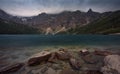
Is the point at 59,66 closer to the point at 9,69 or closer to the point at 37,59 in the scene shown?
the point at 37,59

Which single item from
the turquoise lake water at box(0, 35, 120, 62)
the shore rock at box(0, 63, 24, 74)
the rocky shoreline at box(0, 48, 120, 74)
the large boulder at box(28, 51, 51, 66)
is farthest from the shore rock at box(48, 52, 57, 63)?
the turquoise lake water at box(0, 35, 120, 62)

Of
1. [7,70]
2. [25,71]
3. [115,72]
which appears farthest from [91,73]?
[7,70]

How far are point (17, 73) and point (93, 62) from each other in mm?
13373

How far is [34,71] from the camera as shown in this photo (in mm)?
18641

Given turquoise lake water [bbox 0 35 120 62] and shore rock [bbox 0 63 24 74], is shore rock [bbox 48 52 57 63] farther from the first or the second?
turquoise lake water [bbox 0 35 120 62]

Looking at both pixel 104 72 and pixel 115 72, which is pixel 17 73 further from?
pixel 115 72

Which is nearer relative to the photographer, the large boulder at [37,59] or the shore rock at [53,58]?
the large boulder at [37,59]

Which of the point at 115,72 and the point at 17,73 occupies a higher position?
the point at 115,72

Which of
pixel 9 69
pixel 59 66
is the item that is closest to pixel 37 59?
pixel 59 66

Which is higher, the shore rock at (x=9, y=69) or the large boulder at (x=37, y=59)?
the large boulder at (x=37, y=59)

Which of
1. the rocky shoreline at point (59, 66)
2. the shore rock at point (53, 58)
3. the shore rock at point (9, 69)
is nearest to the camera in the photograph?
the rocky shoreline at point (59, 66)

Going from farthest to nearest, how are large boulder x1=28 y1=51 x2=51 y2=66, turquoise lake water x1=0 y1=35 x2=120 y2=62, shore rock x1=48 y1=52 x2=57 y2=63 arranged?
turquoise lake water x1=0 y1=35 x2=120 y2=62, shore rock x1=48 y1=52 x2=57 y2=63, large boulder x1=28 y1=51 x2=51 y2=66

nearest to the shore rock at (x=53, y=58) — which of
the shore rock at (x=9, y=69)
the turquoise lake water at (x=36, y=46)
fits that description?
the shore rock at (x=9, y=69)

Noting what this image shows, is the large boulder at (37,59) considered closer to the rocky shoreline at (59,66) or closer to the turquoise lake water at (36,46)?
the rocky shoreline at (59,66)
